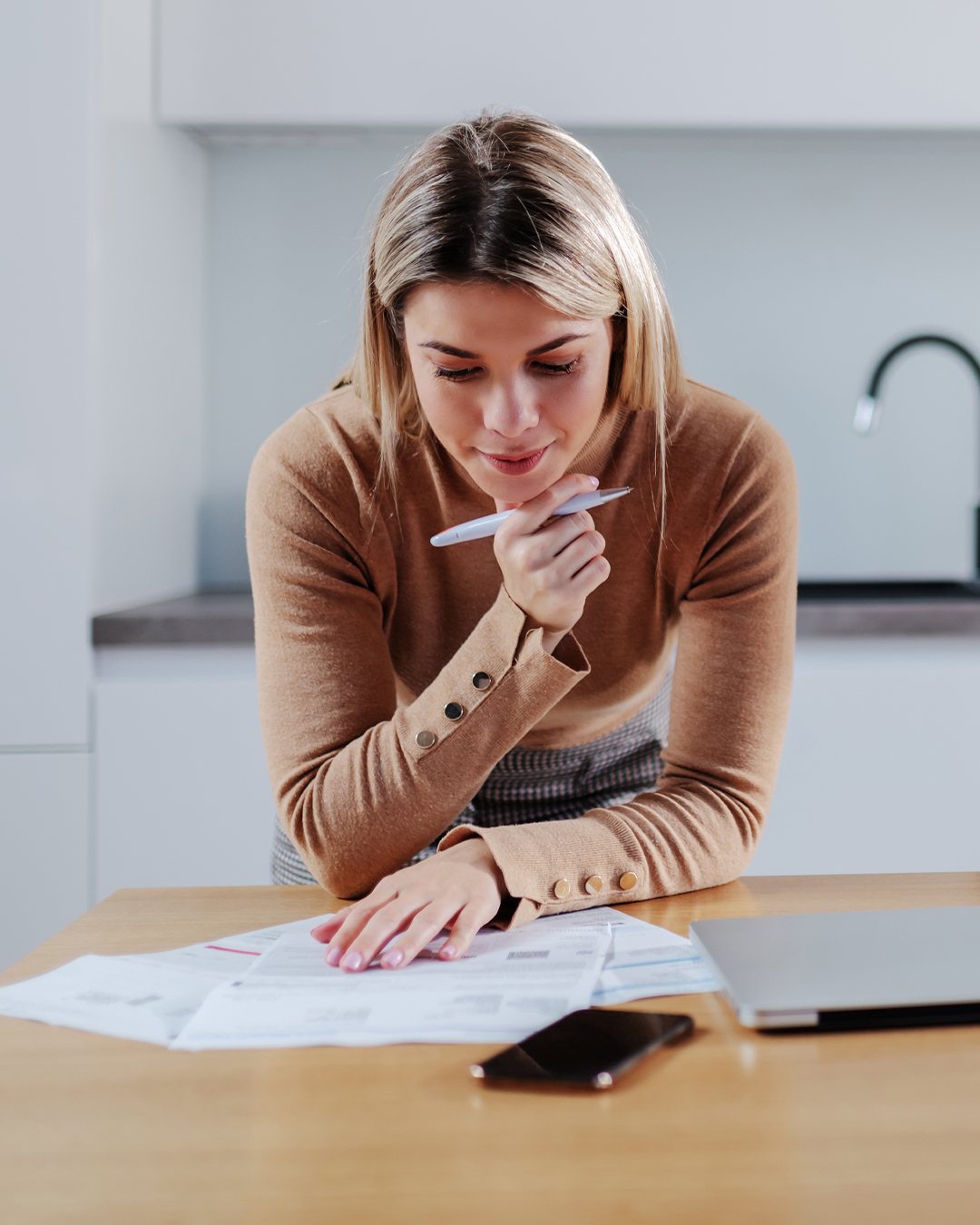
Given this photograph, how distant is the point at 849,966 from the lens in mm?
579

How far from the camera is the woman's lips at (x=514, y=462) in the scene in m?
0.85

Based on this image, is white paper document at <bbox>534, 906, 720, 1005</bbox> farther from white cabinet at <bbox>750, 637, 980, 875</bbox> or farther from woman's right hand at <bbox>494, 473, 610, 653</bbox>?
white cabinet at <bbox>750, 637, 980, 875</bbox>

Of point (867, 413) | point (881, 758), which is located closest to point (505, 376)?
point (881, 758)

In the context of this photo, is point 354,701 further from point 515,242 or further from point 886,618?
point 886,618

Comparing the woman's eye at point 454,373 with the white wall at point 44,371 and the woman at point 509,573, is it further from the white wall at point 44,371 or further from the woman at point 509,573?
the white wall at point 44,371

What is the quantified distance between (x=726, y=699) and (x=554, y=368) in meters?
0.31

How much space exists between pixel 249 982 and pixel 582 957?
0.60 feet

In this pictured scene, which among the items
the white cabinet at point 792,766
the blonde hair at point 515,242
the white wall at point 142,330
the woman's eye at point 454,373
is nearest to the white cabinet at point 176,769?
the white cabinet at point 792,766

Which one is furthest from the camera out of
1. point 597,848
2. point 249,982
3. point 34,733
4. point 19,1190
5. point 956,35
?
point 956,35

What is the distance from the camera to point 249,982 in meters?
0.61

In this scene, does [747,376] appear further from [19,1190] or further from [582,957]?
[19,1190]

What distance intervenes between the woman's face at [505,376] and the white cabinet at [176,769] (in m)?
0.87

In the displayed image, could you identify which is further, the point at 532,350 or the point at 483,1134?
the point at 532,350

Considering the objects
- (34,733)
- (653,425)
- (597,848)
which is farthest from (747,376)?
(597,848)
